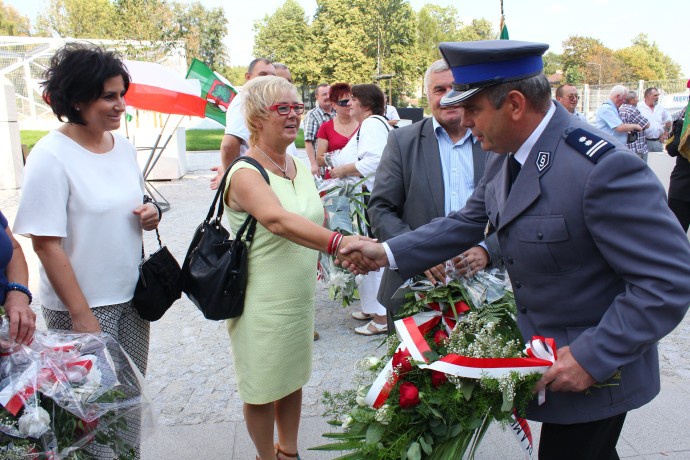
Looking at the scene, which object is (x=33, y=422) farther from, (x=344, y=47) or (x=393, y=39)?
(x=393, y=39)

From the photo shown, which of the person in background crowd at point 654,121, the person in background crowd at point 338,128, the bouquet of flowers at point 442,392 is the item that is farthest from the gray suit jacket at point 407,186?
the person in background crowd at point 654,121

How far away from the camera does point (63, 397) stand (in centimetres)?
205

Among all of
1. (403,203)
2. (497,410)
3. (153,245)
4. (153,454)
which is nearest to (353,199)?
(403,203)

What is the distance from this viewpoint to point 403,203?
3.28 metres

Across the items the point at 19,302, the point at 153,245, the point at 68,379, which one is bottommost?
the point at 153,245

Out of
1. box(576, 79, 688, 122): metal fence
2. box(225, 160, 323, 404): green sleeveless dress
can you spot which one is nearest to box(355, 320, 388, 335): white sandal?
box(225, 160, 323, 404): green sleeveless dress

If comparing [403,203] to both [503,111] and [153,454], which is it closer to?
[503,111]

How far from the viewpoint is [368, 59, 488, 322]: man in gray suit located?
3139 mm

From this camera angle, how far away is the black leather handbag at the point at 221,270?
2.86 m

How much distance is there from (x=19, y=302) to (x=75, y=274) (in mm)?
323

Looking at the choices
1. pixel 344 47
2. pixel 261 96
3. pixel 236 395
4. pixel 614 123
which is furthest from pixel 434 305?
pixel 344 47

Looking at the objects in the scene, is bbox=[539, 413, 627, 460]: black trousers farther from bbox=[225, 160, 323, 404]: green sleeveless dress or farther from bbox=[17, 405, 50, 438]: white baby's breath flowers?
bbox=[17, 405, 50, 438]: white baby's breath flowers

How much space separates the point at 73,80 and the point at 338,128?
4.11 metres

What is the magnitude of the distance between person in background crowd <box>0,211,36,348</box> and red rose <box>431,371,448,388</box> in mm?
1461
